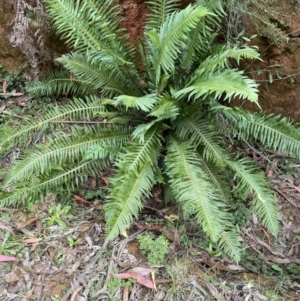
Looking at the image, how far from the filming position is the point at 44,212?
3105 mm

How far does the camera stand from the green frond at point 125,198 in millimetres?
2611

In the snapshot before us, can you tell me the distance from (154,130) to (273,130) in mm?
927

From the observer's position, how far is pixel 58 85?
358 cm

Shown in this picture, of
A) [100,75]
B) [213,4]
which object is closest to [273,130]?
[213,4]

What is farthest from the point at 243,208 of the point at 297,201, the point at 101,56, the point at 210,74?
the point at 101,56

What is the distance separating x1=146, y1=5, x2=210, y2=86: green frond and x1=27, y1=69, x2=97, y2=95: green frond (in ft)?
2.67

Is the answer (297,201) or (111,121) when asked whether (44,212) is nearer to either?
(111,121)

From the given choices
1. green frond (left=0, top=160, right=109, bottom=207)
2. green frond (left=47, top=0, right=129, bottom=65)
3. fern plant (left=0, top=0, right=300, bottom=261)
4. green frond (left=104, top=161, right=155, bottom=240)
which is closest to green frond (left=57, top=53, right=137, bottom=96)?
fern plant (left=0, top=0, right=300, bottom=261)

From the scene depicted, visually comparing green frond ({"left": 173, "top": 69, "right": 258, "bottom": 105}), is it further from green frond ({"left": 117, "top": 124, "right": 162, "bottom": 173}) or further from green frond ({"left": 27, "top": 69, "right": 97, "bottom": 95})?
green frond ({"left": 27, "top": 69, "right": 97, "bottom": 95})

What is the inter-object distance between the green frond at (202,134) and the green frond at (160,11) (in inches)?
30.3

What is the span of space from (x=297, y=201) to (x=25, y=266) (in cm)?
222

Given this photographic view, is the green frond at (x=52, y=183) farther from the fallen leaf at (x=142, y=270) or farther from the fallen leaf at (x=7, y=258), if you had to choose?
the fallen leaf at (x=142, y=270)

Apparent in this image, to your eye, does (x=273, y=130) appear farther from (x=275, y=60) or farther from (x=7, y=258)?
(x=7, y=258)

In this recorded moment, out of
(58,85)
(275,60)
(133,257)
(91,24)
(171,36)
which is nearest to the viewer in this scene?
(171,36)
